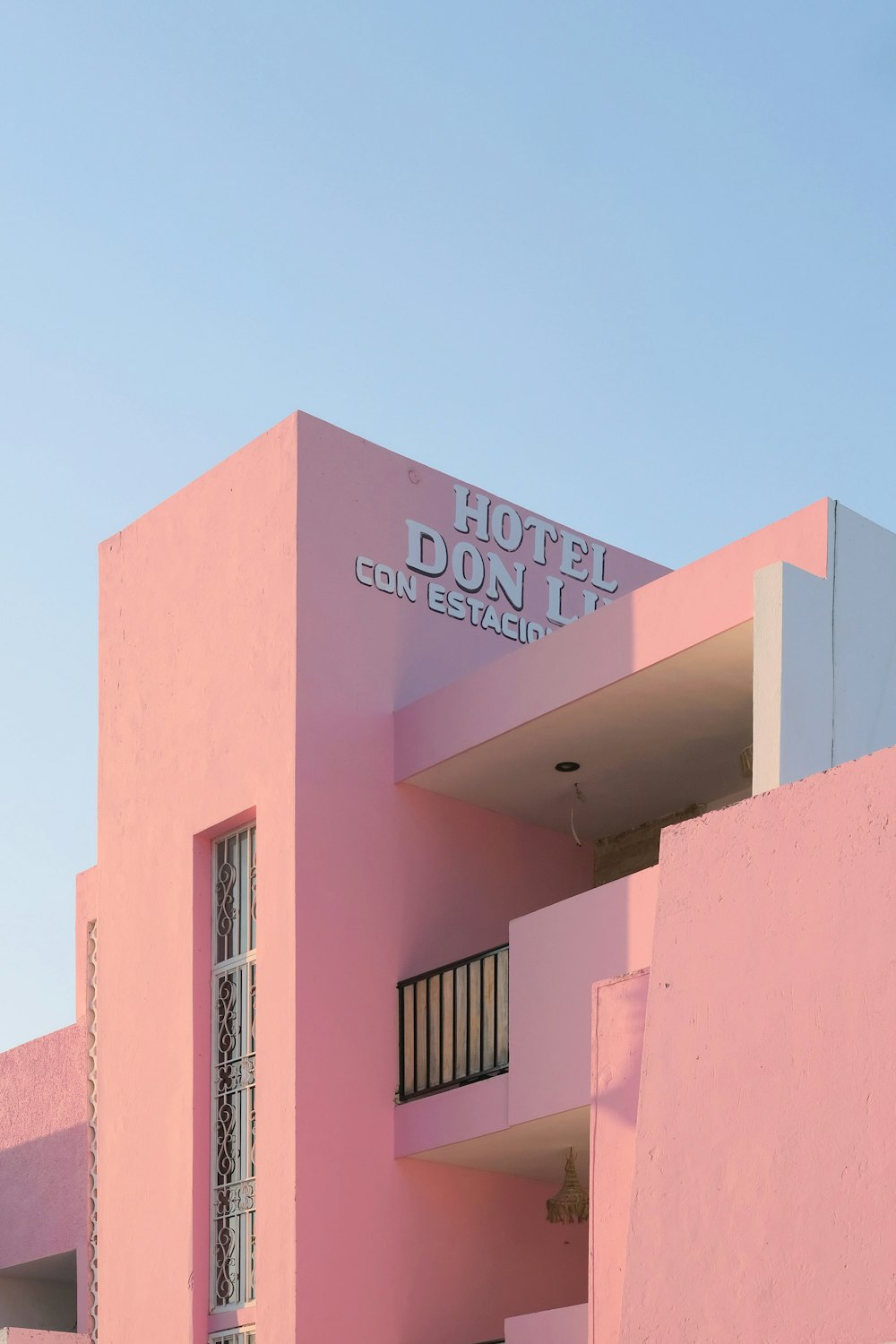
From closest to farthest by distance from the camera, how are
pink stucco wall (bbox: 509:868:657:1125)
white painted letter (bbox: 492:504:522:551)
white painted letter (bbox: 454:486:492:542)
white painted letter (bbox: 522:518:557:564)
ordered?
1. pink stucco wall (bbox: 509:868:657:1125)
2. white painted letter (bbox: 454:486:492:542)
3. white painted letter (bbox: 492:504:522:551)
4. white painted letter (bbox: 522:518:557:564)

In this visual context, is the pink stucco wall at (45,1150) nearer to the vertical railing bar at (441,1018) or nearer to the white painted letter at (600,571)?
the vertical railing bar at (441,1018)

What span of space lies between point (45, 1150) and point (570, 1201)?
6168mm

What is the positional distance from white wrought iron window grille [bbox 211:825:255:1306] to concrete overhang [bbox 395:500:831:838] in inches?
54.9

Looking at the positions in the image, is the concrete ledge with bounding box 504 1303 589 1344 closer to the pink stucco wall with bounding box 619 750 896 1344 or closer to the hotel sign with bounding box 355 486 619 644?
the pink stucco wall with bounding box 619 750 896 1344

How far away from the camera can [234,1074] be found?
45.2ft

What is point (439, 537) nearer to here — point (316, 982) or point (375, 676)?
point (375, 676)

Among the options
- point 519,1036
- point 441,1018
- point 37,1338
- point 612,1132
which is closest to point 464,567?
point 441,1018

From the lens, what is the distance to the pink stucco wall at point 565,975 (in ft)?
39.6

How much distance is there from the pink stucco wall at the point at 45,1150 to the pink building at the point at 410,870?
2.42 ft

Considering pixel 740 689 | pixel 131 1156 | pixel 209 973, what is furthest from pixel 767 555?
pixel 131 1156

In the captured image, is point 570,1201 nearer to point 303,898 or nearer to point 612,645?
point 303,898

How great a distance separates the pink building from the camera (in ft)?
36.9

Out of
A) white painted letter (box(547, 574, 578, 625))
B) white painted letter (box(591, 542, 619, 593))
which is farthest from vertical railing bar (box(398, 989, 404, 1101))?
white painted letter (box(591, 542, 619, 593))

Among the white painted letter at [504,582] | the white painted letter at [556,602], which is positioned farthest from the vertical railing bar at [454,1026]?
the white painted letter at [556,602]
